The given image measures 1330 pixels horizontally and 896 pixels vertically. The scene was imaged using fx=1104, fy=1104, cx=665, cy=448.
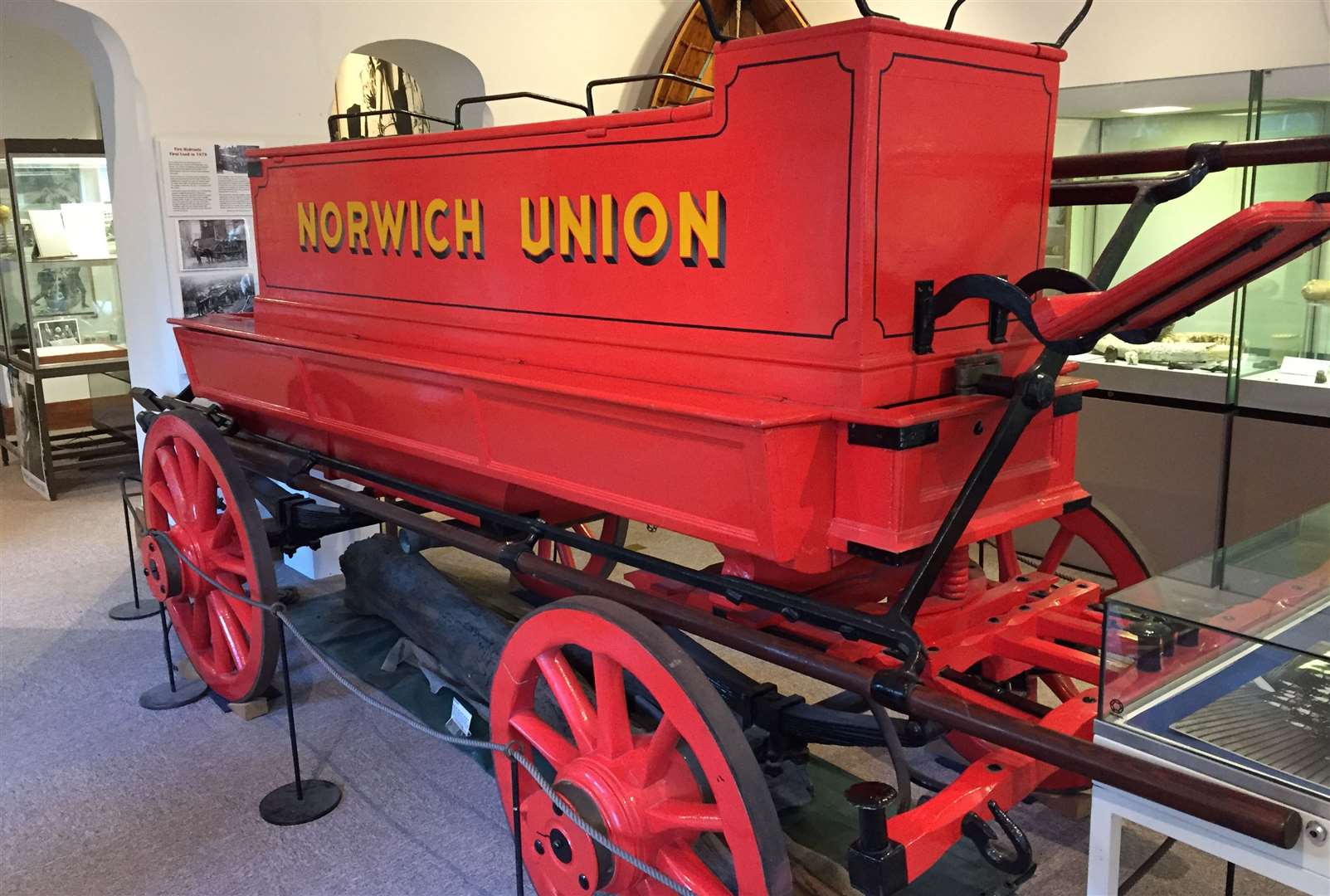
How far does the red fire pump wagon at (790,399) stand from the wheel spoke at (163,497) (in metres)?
1.20

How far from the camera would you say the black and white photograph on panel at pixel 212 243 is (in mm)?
4602

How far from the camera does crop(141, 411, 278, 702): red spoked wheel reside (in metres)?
3.13

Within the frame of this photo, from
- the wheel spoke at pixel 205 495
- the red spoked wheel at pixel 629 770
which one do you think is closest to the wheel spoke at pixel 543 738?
the red spoked wheel at pixel 629 770

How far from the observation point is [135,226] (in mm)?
4688

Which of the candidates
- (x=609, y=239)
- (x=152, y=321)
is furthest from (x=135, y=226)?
(x=609, y=239)

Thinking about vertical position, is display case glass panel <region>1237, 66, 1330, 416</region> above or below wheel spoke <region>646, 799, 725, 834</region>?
above

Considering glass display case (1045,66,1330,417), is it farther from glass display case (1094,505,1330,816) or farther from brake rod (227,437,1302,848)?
brake rod (227,437,1302,848)

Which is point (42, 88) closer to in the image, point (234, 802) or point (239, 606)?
point (239, 606)

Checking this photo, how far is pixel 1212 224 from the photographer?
12.6 ft

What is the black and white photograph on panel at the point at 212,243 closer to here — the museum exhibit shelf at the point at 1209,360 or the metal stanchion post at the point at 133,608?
the metal stanchion post at the point at 133,608

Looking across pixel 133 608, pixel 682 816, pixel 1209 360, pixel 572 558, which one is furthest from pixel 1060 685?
pixel 133 608

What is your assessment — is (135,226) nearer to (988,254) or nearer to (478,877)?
(478,877)

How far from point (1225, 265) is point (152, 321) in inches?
173

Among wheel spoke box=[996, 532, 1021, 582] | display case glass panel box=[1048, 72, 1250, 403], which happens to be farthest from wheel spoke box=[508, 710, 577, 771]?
display case glass panel box=[1048, 72, 1250, 403]
